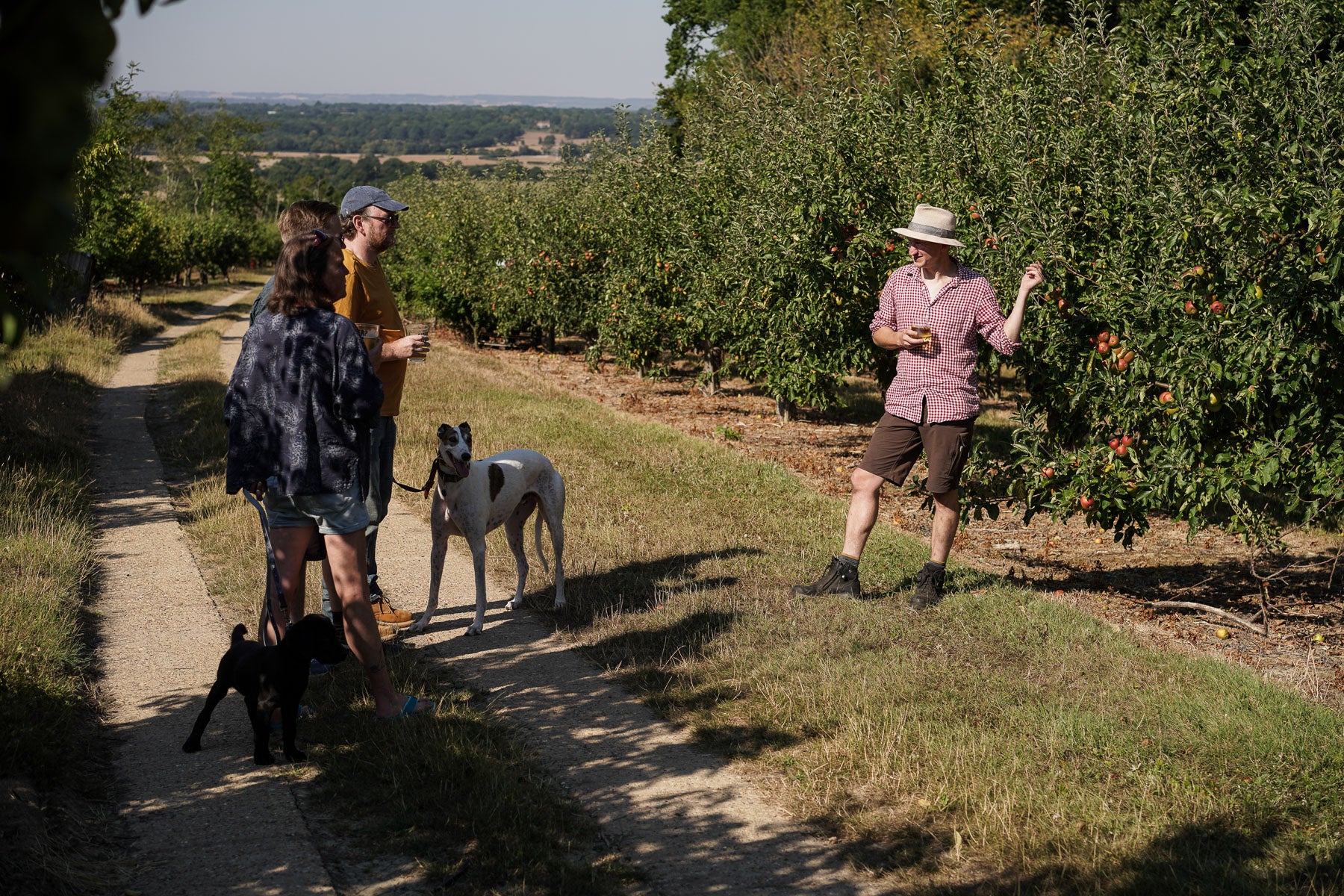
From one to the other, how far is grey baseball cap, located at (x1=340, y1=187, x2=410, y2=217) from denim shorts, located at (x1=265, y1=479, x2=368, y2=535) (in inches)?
65.9

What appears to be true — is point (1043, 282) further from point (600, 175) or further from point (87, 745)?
point (600, 175)

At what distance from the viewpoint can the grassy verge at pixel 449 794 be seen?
3.53m

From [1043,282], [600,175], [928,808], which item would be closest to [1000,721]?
[928,808]

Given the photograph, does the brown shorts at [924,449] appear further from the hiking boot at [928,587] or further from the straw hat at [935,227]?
the straw hat at [935,227]

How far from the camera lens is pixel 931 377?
19.7 feet

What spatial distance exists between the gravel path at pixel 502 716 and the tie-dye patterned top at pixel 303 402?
3.89ft

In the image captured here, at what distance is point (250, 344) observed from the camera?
4.26 meters

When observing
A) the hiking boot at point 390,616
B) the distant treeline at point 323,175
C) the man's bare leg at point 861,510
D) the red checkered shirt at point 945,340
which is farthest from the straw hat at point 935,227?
the distant treeline at point 323,175

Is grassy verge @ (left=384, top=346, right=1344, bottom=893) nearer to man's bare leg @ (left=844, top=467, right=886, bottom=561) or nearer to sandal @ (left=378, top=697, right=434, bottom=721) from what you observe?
man's bare leg @ (left=844, top=467, right=886, bottom=561)

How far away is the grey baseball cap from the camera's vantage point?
210 inches

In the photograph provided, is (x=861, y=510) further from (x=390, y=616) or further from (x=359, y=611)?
(x=359, y=611)

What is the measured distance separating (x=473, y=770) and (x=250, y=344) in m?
1.91

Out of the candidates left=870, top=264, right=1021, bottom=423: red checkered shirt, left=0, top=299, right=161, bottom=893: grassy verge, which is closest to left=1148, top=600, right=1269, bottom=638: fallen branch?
left=870, top=264, right=1021, bottom=423: red checkered shirt

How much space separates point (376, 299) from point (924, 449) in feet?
10.6
